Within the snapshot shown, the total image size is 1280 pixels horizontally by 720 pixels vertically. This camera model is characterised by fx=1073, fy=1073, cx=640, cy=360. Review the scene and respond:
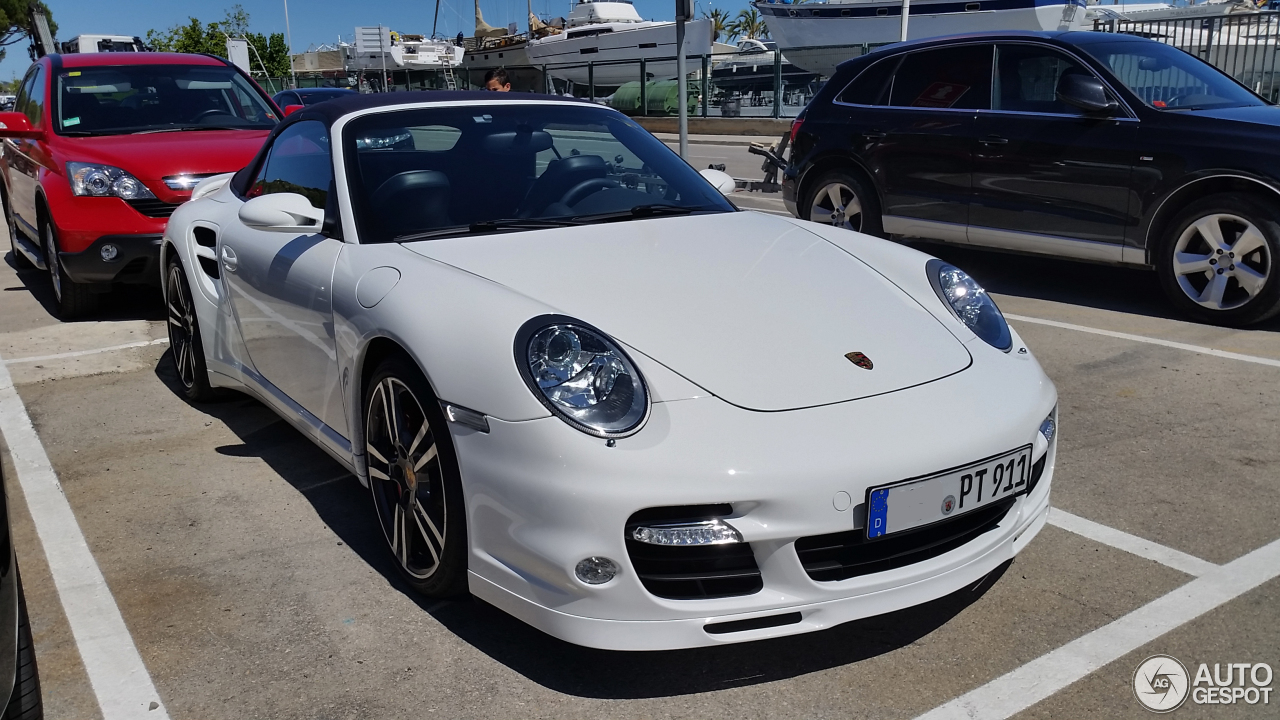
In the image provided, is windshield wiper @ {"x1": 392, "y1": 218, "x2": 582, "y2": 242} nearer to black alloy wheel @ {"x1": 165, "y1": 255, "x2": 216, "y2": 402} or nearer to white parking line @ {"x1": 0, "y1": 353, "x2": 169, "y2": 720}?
white parking line @ {"x1": 0, "y1": 353, "x2": 169, "y2": 720}

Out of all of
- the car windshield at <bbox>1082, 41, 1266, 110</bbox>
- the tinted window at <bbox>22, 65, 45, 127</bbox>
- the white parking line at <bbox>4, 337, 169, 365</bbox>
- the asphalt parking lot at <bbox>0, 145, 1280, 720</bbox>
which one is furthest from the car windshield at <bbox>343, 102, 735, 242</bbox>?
the tinted window at <bbox>22, 65, 45, 127</bbox>

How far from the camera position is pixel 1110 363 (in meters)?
5.30

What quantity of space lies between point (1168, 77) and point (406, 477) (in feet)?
18.6

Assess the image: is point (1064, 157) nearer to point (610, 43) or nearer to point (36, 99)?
point (36, 99)

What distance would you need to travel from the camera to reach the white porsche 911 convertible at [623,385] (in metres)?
2.40

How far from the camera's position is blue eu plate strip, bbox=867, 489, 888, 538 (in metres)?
2.43

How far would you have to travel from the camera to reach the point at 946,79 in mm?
7324

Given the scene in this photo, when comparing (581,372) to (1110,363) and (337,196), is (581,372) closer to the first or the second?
(337,196)

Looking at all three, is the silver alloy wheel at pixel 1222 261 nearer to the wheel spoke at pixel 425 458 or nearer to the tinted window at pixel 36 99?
the wheel spoke at pixel 425 458

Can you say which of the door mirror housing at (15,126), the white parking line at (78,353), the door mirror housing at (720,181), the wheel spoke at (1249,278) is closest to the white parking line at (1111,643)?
the door mirror housing at (720,181)

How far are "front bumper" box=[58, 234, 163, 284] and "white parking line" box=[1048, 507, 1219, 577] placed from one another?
17.1 feet

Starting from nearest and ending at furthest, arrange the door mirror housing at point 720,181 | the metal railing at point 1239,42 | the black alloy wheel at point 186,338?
the door mirror housing at point 720,181, the black alloy wheel at point 186,338, the metal railing at point 1239,42

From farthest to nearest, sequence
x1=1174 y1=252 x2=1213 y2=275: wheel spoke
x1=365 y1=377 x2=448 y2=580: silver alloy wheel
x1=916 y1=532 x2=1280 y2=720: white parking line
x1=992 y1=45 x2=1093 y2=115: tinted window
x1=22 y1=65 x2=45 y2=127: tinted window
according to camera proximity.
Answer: x1=22 y1=65 x2=45 y2=127: tinted window < x1=992 y1=45 x2=1093 y2=115: tinted window < x1=1174 y1=252 x2=1213 y2=275: wheel spoke < x1=365 y1=377 x2=448 y2=580: silver alloy wheel < x1=916 y1=532 x2=1280 y2=720: white parking line

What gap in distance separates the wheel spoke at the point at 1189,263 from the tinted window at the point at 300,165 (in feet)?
15.7
